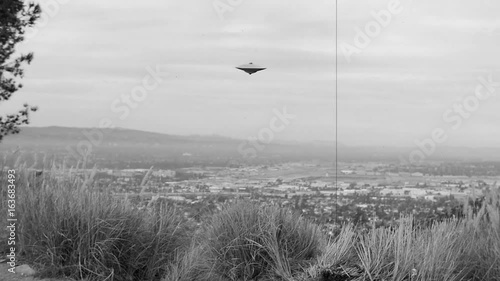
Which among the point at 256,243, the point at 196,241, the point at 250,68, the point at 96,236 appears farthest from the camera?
the point at 250,68

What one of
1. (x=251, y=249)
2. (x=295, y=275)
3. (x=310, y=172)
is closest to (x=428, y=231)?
(x=295, y=275)

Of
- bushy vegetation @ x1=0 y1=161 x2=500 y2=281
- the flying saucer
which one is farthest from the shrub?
the flying saucer

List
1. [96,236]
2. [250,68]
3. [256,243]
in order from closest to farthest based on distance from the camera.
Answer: [256,243] → [96,236] → [250,68]

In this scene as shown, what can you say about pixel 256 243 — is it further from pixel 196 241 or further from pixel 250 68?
pixel 250 68

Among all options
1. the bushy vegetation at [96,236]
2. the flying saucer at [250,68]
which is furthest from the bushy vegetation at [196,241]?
the flying saucer at [250,68]

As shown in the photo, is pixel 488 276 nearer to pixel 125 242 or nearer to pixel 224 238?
pixel 224 238

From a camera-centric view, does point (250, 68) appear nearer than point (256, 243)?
No

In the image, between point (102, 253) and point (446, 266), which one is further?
point (102, 253)

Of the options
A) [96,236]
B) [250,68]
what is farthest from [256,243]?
[250,68]

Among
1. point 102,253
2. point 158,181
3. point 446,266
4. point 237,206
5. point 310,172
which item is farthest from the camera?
point 310,172
